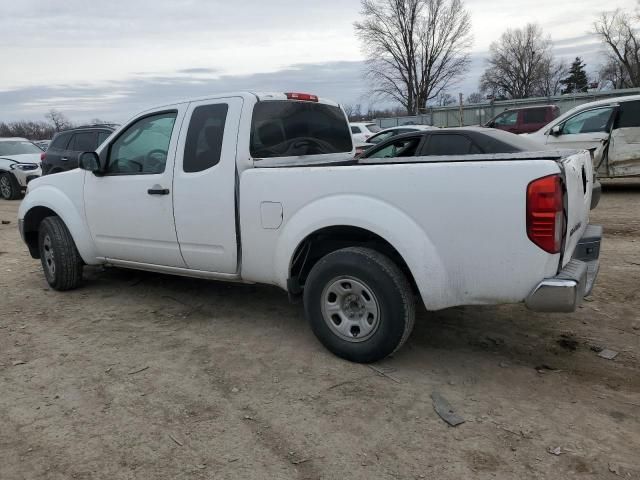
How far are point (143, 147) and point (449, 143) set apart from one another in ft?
16.4

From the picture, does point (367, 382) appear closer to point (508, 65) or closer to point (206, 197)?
point (206, 197)

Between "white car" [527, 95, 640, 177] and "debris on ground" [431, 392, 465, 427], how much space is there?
9.08 metres

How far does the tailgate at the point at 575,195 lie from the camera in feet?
10.2

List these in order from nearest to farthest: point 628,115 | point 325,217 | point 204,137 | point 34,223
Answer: point 325,217
point 204,137
point 34,223
point 628,115

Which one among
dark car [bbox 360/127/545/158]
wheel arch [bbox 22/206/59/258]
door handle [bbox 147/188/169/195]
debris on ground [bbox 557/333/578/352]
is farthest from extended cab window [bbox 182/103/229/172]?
dark car [bbox 360/127/545/158]

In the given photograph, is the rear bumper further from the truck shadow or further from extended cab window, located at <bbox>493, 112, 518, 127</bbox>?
extended cab window, located at <bbox>493, 112, 518, 127</bbox>

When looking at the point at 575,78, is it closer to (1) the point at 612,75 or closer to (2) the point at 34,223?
(1) the point at 612,75

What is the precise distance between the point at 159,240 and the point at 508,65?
7303cm

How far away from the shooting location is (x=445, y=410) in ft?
10.2

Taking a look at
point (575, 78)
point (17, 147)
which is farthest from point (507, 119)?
point (575, 78)

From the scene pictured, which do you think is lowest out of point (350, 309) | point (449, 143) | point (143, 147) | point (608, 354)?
point (608, 354)

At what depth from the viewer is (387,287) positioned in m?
3.38

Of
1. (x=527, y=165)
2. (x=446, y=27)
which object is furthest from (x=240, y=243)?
(x=446, y=27)

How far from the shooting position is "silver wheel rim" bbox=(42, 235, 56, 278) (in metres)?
5.50
